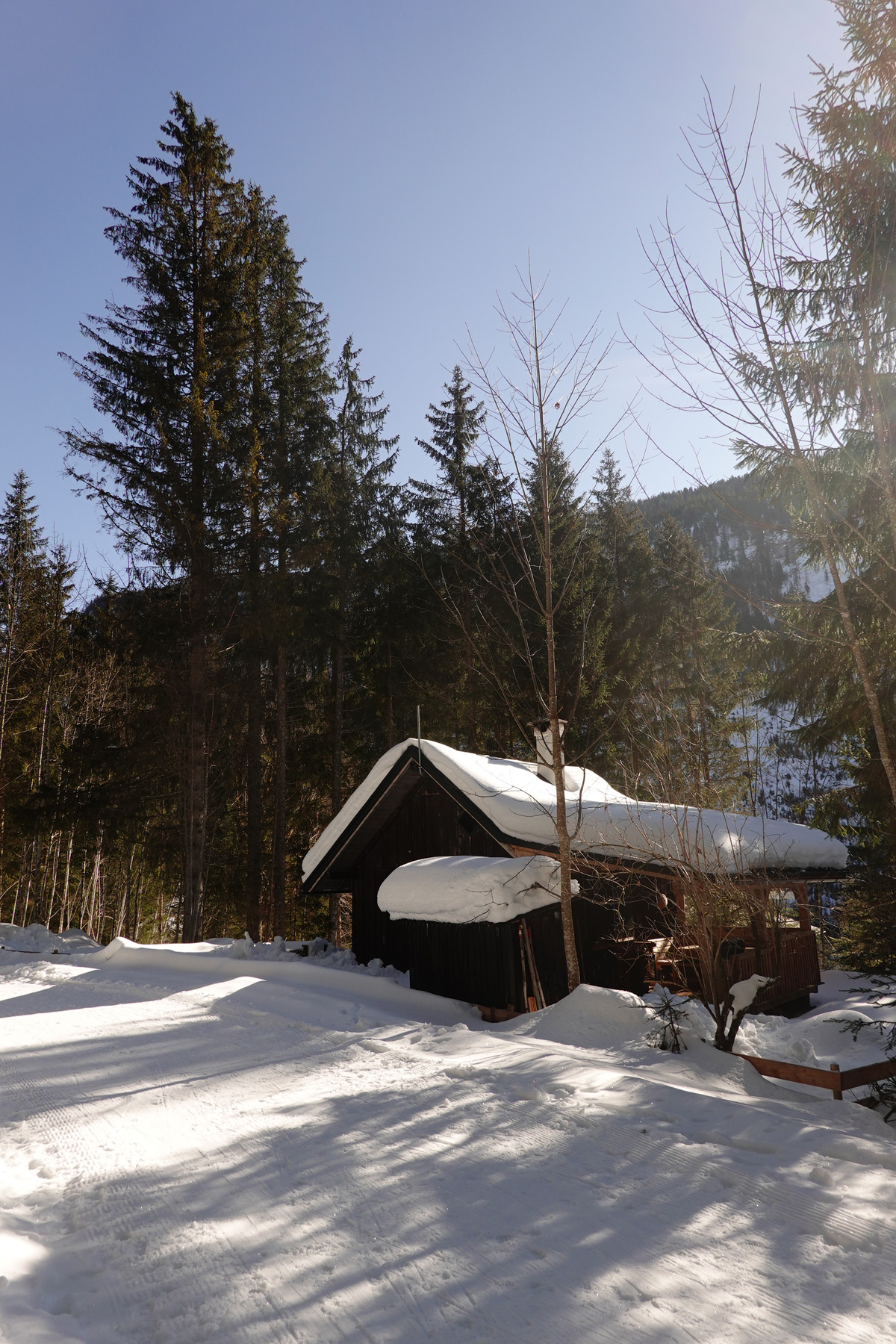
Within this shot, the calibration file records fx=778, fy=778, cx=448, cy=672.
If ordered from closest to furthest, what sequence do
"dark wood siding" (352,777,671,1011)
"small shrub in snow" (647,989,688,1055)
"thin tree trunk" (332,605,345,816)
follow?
"small shrub in snow" (647,989,688,1055) < "dark wood siding" (352,777,671,1011) < "thin tree trunk" (332,605,345,816)

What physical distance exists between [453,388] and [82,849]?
59.4 ft

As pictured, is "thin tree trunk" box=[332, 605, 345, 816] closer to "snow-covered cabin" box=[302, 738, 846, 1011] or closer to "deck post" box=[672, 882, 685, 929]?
"snow-covered cabin" box=[302, 738, 846, 1011]

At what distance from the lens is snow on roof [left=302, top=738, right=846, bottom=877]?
816 cm

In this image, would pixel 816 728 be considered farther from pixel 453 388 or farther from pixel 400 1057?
pixel 453 388

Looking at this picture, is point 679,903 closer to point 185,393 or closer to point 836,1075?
point 836,1075

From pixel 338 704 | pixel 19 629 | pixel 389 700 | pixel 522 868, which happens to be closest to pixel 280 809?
pixel 338 704

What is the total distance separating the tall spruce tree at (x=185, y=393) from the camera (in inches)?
658

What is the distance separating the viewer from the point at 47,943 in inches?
646

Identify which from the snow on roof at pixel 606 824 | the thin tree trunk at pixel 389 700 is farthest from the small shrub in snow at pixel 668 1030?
the thin tree trunk at pixel 389 700

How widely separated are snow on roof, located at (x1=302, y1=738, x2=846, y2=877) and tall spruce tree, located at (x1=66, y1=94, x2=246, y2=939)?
565cm

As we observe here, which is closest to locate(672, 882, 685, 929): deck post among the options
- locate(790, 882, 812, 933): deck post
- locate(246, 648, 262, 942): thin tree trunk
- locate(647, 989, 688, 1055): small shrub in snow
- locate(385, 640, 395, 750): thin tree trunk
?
locate(647, 989, 688, 1055): small shrub in snow

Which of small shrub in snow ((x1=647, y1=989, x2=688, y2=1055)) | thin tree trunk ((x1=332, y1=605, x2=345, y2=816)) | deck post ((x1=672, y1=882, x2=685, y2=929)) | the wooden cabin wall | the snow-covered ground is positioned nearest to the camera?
the snow-covered ground

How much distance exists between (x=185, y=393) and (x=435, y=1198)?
17016 mm

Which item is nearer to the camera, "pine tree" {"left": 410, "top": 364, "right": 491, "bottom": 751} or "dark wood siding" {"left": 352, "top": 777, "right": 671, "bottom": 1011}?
"dark wood siding" {"left": 352, "top": 777, "right": 671, "bottom": 1011}
